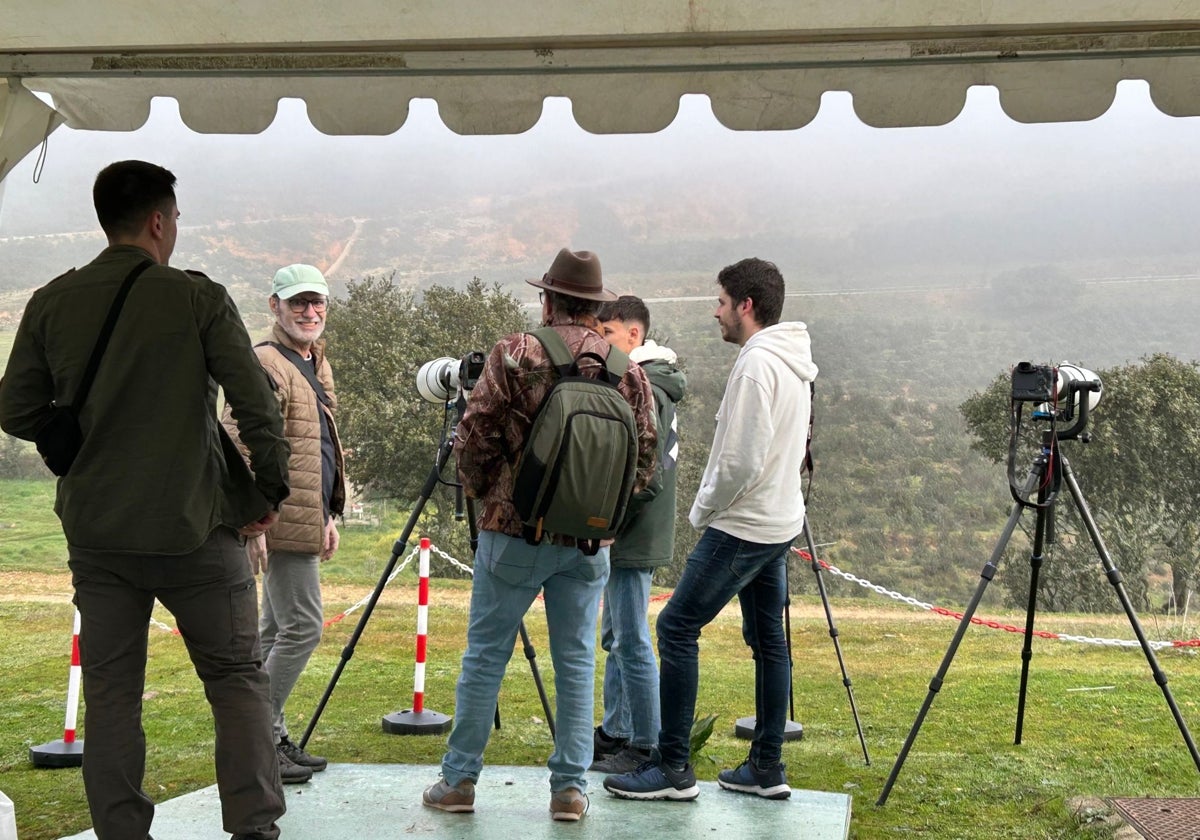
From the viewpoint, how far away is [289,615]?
3682 millimetres

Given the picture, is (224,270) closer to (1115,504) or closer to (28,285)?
(28,285)

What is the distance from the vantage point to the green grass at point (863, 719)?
4395 millimetres

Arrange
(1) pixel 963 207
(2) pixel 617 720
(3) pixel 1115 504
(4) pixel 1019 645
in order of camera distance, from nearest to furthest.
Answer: (2) pixel 617 720
(4) pixel 1019 645
(3) pixel 1115 504
(1) pixel 963 207

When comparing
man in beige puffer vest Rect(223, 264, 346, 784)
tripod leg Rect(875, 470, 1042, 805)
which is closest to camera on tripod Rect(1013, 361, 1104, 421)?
tripod leg Rect(875, 470, 1042, 805)

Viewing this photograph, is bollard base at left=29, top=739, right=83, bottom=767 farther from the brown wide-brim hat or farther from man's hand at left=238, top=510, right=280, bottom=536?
the brown wide-brim hat

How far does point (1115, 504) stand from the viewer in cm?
2009

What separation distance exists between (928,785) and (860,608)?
1293cm

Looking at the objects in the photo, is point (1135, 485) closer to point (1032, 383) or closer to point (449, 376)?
point (1032, 383)

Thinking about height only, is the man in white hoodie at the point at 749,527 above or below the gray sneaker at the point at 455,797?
above

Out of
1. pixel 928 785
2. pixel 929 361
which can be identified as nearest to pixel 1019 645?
pixel 928 785

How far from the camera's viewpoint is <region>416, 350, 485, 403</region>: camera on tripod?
3.88 m

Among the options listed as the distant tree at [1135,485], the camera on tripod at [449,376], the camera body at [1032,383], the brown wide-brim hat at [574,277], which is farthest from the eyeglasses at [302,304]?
the distant tree at [1135,485]

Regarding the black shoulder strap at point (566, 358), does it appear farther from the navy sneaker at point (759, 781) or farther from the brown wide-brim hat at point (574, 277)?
the navy sneaker at point (759, 781)

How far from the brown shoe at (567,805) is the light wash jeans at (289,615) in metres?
0.89
